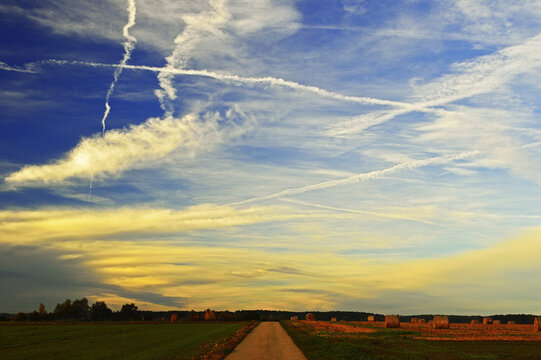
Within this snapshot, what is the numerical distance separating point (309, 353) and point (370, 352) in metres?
4.52

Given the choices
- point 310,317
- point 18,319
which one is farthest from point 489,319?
point 18,319

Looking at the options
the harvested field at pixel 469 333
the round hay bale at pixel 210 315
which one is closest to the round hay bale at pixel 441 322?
the harvested field at pixel 469 333

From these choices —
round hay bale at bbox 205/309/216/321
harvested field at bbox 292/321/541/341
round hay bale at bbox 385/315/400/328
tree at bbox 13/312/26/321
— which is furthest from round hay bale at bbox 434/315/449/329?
tree at bbox 13/312/26/321

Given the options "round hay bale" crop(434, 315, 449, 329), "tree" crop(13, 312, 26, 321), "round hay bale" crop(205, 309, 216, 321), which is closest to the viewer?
"round hay bale" crop(434, 315, 449, 329)

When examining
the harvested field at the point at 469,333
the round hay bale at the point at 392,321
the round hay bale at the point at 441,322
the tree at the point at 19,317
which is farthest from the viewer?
the tree at the point at 19,317

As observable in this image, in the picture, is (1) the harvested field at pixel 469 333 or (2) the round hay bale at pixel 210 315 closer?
(1) the harvested field at pixel 469 333

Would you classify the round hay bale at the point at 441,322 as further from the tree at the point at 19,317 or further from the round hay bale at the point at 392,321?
the tree at the point at 19,317

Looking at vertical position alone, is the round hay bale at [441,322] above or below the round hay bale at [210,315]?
above

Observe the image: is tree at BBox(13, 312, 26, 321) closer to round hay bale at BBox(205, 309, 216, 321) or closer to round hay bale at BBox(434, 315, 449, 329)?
round hay bale at BBox(205, 309, 216, 321)

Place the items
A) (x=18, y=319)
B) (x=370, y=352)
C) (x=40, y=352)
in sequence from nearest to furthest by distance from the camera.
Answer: (x=370, y=352) < (x=40, y=352) < (x=18, y=319)

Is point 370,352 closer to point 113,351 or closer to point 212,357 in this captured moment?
point 212,357

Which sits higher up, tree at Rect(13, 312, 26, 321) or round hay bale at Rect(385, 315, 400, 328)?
round hay bale at Rect(385, 315, 400, 328)

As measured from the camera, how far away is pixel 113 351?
45.5 metres

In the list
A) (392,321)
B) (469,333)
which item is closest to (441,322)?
(392,321)
